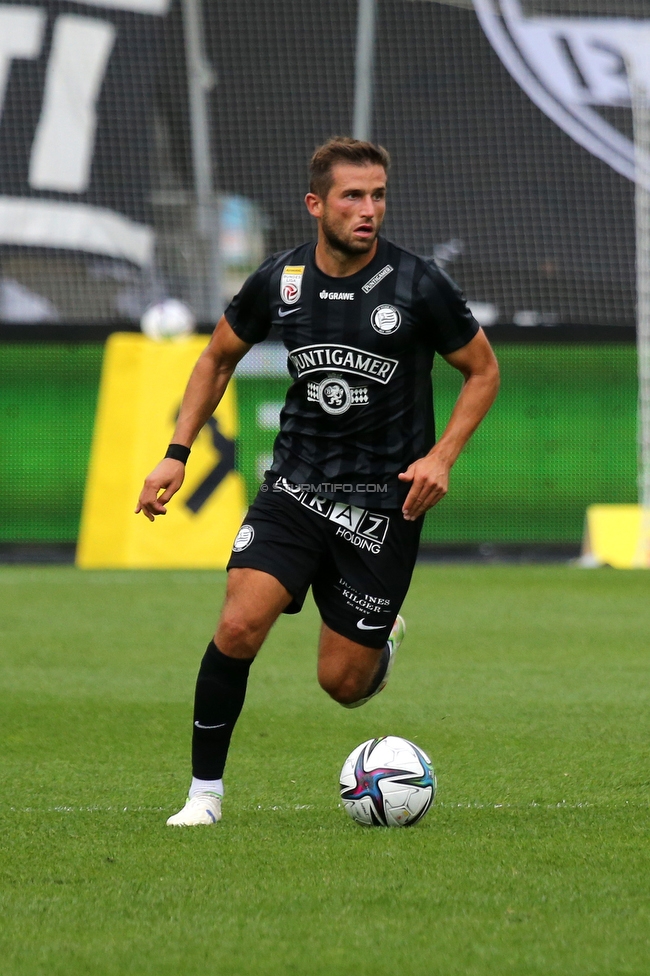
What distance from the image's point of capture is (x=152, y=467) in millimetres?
12852

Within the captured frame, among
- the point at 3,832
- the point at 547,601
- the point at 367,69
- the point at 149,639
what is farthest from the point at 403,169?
the point at 3,832

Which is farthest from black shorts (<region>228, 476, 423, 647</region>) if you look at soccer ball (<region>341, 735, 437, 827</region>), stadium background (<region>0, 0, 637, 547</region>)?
stadium background (<region>0, 0, 637, 547</region>)

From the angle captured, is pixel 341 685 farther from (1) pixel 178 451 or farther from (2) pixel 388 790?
(1) pixel 178 451

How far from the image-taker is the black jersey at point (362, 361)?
4.72m

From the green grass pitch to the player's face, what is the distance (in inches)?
67.9

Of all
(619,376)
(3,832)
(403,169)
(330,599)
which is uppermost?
(403,169)

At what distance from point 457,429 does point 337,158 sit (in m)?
0.90

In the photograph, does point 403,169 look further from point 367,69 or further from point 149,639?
point 149,639

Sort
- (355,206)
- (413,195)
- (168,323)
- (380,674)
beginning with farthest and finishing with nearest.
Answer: (413,195) → (168,323) → (380,674) → (355,206)

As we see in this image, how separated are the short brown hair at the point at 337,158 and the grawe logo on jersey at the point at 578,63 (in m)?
12.3

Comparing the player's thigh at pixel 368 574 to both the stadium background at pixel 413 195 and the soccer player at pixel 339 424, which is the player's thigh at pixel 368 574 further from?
the stadium background at pixel 413 195

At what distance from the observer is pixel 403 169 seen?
54.9 ft

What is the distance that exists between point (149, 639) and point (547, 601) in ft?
10.1

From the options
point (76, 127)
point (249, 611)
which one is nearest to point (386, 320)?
point (249, 611)
